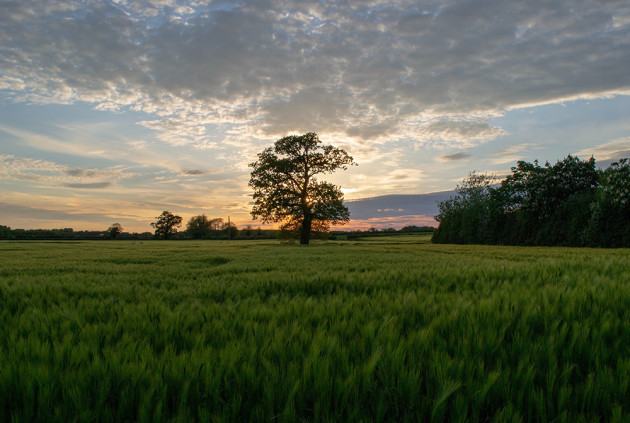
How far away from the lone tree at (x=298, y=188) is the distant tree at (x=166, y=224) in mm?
90740

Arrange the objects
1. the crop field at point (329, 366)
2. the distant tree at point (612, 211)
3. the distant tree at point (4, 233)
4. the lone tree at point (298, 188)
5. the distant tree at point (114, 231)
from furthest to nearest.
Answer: the distant tree at point (114, 231), the distant tree at point (4, 233), the lone tree at point (298, 188), the distant tree at point (612, 211), the crop field at point (329, 366)

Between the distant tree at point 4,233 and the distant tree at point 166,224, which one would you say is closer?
the distant tree at point 4,233

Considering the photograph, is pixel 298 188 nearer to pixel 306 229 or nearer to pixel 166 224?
pixel 306 229

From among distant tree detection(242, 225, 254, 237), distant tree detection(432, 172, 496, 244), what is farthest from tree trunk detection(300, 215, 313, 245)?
distant tree detection(242, 225, 254, 237)

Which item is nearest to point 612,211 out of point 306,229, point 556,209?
point 556,209

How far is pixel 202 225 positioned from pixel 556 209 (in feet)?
390

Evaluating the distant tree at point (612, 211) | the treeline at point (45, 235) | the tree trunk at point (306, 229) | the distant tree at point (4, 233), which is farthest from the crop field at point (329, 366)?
the distant tree at point (4, 233)

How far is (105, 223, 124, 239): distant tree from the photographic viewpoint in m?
93.3

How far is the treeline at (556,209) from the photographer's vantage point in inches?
1011

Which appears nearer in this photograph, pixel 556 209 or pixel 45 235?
pixel 556 209

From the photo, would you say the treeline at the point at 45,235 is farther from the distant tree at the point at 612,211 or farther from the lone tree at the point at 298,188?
the distant tree at the point at 612,211

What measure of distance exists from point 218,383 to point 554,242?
39.1m

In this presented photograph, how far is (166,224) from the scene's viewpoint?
115m

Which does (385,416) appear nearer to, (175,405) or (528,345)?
(175,405)
